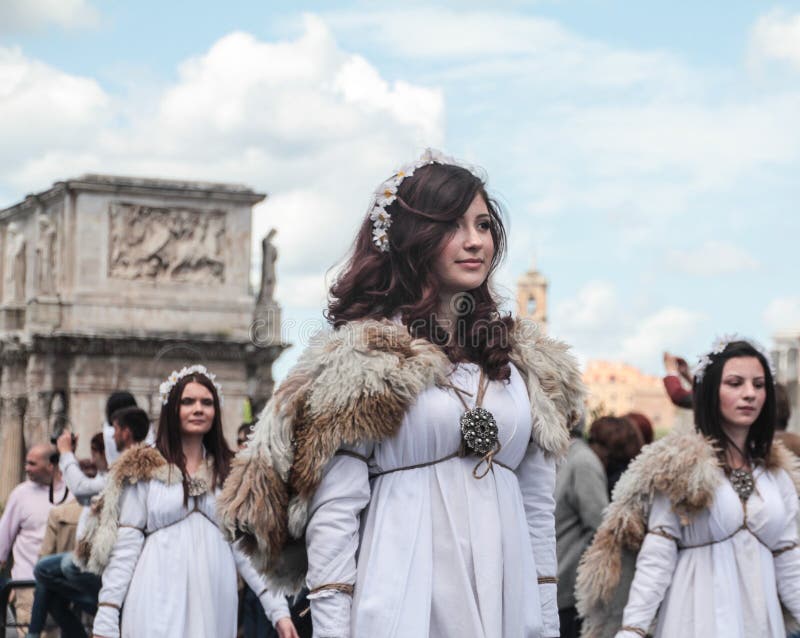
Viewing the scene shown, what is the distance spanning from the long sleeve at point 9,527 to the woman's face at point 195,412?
4.90 metres

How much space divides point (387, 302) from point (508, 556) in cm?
82

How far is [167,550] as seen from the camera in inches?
328

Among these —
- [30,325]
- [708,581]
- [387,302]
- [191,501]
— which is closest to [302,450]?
[387,302]

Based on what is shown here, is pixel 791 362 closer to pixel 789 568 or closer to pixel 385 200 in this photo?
pixel 789 568

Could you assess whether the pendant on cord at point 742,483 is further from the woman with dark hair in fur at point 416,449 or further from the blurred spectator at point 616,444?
the blurred spectator at point 616,444

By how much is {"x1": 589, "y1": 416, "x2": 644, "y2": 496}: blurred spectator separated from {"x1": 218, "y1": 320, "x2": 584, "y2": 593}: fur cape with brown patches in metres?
6.07

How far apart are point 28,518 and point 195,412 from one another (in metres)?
4.96

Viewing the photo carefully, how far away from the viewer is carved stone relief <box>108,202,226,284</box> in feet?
149

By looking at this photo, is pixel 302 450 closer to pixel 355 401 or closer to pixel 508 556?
pixel 355 401

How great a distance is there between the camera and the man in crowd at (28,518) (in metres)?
13.2

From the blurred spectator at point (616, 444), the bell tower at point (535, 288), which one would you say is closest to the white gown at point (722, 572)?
the blurred spectator at point (616, 444)

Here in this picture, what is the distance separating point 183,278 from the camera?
4616cm

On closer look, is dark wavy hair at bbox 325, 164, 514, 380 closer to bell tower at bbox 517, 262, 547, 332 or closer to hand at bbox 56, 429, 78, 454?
hand at bbox 56, 429, 78, 454

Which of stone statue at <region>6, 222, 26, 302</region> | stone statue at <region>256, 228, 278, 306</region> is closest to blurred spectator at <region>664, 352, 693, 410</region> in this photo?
stone statue at <region>256, 228, 278, 306</region>
